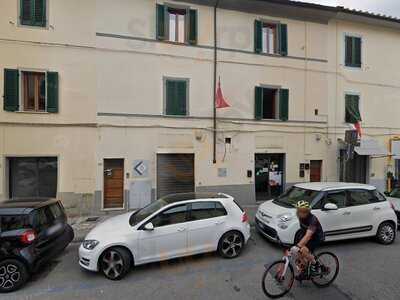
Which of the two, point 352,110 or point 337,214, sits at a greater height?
point 352,110

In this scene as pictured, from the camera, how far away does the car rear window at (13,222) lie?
4.76m

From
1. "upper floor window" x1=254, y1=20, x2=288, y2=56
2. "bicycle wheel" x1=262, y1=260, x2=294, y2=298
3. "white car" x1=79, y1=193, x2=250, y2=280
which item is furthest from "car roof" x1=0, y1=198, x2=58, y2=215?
"upper floor window" x1=254, y1=20, x2=288, y2=56

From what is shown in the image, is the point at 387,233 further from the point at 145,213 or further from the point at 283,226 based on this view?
the point at 145,213

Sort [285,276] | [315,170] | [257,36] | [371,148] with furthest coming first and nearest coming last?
[371,148]
[315,170]
[257,36]
[285,276]

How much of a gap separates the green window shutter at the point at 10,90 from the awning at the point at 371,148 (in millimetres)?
14162

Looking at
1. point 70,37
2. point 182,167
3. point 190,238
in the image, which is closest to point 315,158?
point 182,167

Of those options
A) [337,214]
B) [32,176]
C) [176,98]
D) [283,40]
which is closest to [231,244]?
[337,214]

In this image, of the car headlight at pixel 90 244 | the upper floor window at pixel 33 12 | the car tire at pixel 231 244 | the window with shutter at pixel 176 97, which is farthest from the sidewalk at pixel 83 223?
the upper floor window at pixel 33 12

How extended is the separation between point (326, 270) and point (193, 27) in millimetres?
9547

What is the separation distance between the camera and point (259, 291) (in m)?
4.43

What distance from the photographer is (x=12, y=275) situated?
4.53 m

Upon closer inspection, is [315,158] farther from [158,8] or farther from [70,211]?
[70,211]

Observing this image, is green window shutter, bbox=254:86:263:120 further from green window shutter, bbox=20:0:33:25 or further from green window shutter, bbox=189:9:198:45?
green window shutter, bbox=20:0:33:25

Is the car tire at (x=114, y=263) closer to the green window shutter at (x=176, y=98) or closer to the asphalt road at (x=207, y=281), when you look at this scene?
the asphalt road at (x=207, y=281)
